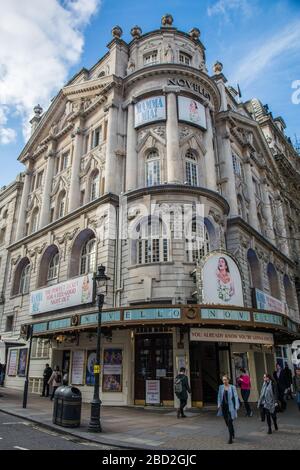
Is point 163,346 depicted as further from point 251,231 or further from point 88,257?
point 251,231

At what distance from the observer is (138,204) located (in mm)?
21156

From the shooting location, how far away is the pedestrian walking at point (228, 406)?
9211 millimetres

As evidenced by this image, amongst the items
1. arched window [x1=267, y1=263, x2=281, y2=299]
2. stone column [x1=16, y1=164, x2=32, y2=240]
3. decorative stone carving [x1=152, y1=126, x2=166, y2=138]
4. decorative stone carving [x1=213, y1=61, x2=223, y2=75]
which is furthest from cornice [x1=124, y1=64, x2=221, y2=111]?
arched window [x1=267, y1=263, x2=281, y2=299]

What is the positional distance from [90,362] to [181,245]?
27.1 ft

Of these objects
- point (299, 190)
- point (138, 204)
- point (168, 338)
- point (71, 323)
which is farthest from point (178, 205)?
point (299, 190)

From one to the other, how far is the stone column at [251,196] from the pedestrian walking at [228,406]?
66.4 ft

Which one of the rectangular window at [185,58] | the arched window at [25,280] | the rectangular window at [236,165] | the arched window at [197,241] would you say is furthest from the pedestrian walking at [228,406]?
the rectangular window at [185,58]

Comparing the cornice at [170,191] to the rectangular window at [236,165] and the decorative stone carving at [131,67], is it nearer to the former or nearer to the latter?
the rectangular window at [236,165]

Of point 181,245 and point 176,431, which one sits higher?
point 181,245

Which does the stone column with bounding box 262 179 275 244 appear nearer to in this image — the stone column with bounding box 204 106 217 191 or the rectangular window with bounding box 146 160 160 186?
the stone column with bounding box 204 106 217 191

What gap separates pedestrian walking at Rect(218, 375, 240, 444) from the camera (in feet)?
30.2

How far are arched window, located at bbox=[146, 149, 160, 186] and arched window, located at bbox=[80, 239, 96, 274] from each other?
5.72 meters
